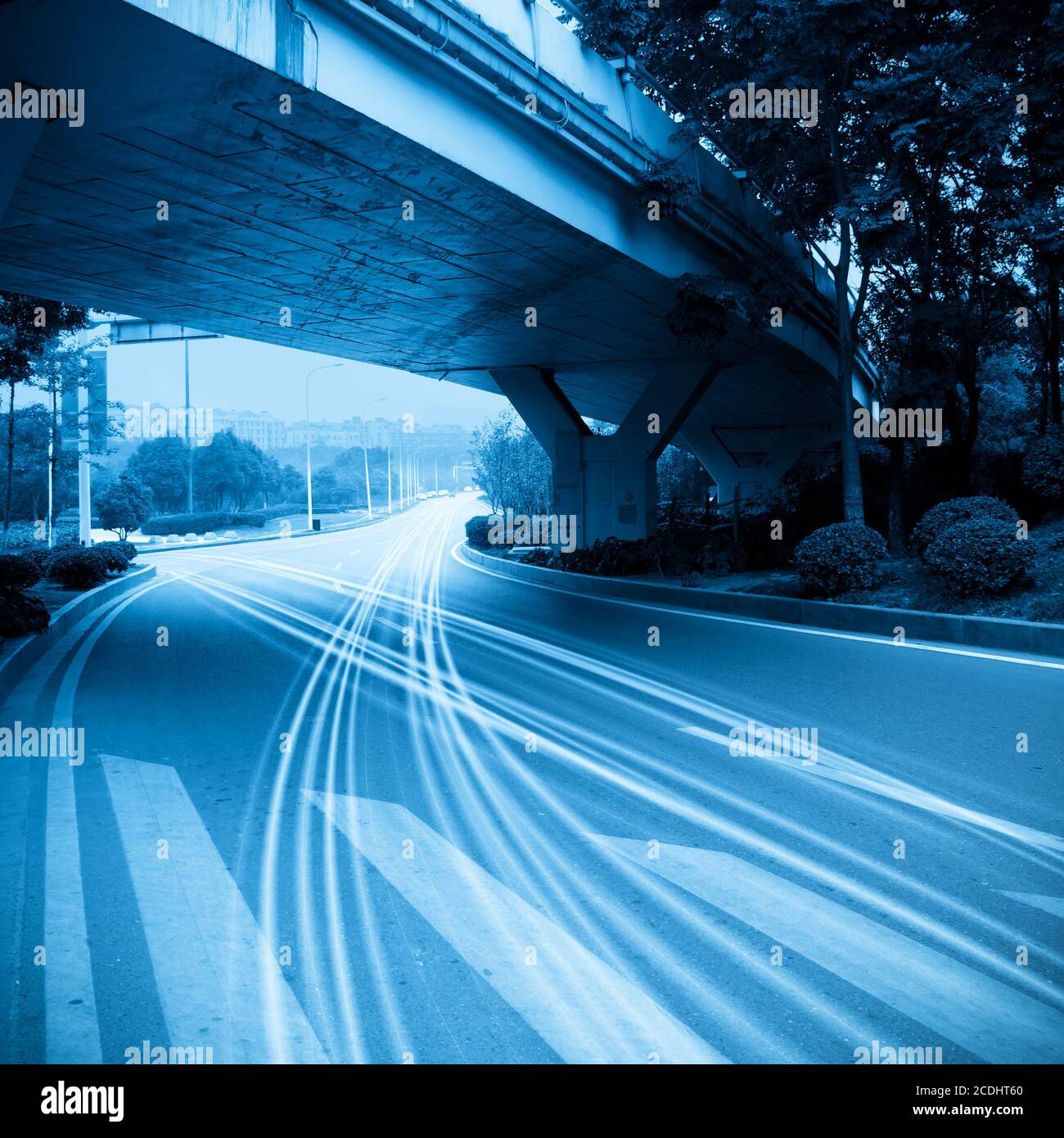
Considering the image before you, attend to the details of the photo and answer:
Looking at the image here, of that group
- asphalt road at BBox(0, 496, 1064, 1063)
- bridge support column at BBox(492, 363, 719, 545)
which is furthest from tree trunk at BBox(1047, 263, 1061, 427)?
asphalt road at BBox(0, 496, 1064, 1063)

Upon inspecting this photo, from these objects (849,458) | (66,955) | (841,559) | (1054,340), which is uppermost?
(1054,340)

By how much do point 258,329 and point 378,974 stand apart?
20.2 meters

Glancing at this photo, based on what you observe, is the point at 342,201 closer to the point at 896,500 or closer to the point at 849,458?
the point at 849,458

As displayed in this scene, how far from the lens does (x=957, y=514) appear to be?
Answer: 1489 centimetres

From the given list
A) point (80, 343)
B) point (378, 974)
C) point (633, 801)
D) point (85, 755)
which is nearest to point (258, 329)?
point (80, 343)

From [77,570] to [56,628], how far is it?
689 cm

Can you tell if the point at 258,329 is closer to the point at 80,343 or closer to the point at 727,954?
the point at 80,343

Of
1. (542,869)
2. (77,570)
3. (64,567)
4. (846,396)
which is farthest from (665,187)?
(64,567)

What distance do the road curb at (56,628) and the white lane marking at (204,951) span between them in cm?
489

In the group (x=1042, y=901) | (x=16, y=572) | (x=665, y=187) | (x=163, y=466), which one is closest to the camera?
(x=1042, y=901)

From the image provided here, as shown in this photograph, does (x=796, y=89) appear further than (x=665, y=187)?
Yes

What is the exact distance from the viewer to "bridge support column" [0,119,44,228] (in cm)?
791

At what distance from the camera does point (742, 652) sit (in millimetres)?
11734

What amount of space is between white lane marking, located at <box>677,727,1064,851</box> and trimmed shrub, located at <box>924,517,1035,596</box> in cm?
690
